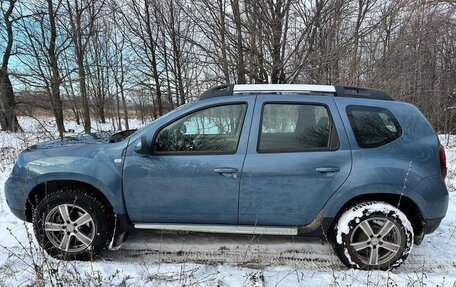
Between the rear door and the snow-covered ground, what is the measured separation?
0.47 meters

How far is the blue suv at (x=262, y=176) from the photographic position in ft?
10.1

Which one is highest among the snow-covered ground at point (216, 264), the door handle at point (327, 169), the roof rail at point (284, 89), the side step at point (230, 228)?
the roof rail at point (284, 89)

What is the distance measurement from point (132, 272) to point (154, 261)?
1.15ft

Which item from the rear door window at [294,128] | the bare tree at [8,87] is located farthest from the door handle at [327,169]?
the bare tree at [8,87]

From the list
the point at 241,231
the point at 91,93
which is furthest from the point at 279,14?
the point at 91,93

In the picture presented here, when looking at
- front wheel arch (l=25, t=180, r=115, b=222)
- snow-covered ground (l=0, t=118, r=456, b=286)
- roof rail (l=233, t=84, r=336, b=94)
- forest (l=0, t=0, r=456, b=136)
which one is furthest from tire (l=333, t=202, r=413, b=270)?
forest (l=0, t=0, r=456, b=136)

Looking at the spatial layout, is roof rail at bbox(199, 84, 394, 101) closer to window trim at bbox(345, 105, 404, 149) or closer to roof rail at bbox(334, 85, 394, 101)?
roof rail at bbox(334, 85, 394, 101)

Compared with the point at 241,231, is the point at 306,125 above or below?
above

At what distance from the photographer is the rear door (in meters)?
3.09

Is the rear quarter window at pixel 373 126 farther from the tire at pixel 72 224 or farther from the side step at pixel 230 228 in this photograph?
the tire at pixel 72 224

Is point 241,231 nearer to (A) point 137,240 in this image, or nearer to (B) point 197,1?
(A) point 137,240

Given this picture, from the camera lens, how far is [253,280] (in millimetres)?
2867

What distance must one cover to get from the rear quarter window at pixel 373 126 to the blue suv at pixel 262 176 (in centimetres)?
1

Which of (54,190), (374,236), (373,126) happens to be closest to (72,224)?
(54,190)
